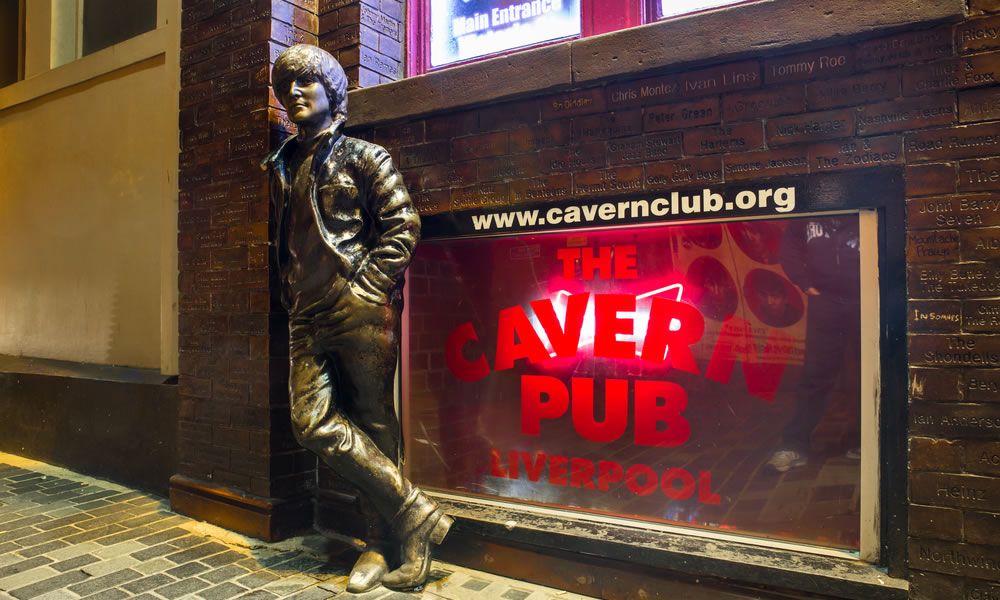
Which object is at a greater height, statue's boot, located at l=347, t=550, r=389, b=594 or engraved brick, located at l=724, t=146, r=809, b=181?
engraved brick, located at l=724, t=146, r=809, b=181

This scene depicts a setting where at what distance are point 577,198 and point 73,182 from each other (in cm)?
518

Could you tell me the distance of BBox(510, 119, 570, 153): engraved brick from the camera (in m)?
3.39

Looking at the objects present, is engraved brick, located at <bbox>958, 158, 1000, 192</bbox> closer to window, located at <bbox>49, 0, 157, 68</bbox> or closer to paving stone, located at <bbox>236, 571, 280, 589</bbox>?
paving stone, located at <bbox>236, 571, 280, 589</bbox>

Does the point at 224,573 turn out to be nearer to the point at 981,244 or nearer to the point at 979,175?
the point at 981,244

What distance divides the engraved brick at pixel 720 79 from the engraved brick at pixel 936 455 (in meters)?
1.57

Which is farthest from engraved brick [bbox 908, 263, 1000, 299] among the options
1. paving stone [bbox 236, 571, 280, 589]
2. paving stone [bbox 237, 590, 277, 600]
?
paving stone [bbox 236, 571, 280, 589]

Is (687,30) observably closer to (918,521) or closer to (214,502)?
(918,521)

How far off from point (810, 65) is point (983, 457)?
5.36 feet

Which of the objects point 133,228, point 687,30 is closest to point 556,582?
point 687,30

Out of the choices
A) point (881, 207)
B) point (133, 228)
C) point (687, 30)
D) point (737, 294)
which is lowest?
point (737, 294)

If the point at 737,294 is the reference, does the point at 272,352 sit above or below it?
below

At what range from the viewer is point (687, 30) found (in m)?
2.99

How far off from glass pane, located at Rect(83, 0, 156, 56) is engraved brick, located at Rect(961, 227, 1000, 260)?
19.1 feet

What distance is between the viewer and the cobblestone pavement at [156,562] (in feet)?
10.5
